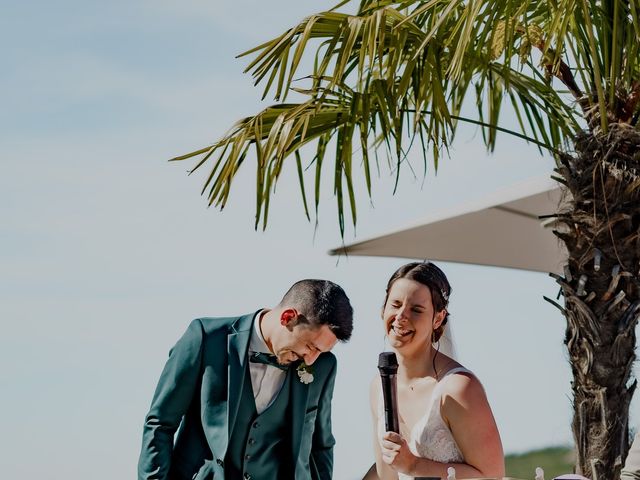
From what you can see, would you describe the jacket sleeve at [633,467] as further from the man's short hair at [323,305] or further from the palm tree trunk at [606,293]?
the palm tree trunk at [606,293]

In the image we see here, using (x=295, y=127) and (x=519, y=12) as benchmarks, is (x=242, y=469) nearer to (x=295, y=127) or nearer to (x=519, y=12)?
(x=295, y=127)

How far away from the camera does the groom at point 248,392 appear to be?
3.90 m

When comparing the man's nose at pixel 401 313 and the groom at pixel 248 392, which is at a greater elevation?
the man's nose at pixel 401 313

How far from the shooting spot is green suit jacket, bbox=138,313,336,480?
3.90 meters

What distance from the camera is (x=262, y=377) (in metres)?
4.10

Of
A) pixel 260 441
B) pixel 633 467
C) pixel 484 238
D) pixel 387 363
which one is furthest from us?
pixel 484 238

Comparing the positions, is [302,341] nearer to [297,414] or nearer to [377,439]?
[297,414]

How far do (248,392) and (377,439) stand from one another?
627 mm

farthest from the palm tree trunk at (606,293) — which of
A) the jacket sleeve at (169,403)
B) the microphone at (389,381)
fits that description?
the jacket sleeve at (169,403)

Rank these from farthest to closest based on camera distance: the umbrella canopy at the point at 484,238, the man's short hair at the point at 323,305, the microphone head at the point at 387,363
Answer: the umbrella canopy at the point at 484,238, the man's short hair at the point at 323,305, the microphone head at the point at 387,363

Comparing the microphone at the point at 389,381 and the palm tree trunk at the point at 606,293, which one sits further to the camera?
the palm tree trunk at the point at 606,293

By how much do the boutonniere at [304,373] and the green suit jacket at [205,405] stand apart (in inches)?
1.2

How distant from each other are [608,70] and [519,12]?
3.06 ft

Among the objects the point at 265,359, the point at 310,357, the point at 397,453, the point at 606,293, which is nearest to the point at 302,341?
the point at 310,357
